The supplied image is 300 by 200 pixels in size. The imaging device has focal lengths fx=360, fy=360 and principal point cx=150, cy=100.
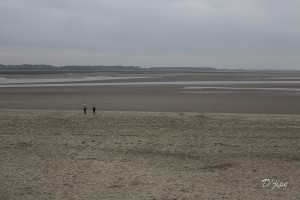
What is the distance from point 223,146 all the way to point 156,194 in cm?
443

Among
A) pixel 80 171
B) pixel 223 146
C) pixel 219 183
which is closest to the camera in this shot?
pixel 219 183

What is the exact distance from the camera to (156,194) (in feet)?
23.2

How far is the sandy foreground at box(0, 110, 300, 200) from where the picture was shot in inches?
287

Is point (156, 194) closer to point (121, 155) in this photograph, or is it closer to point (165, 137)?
point (121, 155)

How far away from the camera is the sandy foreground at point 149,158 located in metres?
7.30

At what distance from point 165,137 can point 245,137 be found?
2.70 metres

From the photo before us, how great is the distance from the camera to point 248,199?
22.2ft

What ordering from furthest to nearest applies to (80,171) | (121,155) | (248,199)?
1. (121,155)
2. (80,171)
3. (248,199)

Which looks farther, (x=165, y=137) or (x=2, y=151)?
(x=165, y=137)

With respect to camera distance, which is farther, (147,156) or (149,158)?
(147,156)

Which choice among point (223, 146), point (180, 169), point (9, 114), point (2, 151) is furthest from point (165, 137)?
point (9, 114)

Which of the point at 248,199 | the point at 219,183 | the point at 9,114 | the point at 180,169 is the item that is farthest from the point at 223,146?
the point at 9,114

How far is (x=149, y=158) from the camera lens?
9.76 metres

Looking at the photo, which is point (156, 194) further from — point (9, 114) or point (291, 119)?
point (9, 114)
